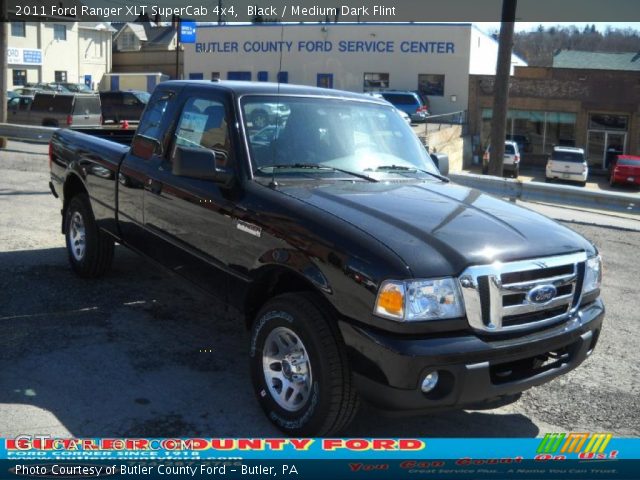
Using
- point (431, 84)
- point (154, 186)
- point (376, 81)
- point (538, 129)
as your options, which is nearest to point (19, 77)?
point (376, 81)

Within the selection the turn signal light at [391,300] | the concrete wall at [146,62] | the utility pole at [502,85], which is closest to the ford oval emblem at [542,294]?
the turn signal light at [391,300]

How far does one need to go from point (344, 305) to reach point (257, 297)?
95 centimetres

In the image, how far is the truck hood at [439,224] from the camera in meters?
3.48

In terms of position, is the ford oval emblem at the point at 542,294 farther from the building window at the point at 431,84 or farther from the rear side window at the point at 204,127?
the building window at the point at 431,84

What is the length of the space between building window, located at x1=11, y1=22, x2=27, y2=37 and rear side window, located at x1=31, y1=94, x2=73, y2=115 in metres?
33.6

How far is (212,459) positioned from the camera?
3.29m

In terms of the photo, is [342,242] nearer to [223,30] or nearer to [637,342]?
[637,342]

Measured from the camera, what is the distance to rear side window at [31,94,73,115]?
25219mm

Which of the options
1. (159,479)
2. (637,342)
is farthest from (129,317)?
(637,342)

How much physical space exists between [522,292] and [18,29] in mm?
59860

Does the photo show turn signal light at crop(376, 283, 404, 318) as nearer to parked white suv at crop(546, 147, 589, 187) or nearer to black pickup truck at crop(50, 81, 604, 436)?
black pickup truck at crop(50, 81, 604, 436)

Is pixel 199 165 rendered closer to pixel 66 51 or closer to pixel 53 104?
Result: pixel 53 104

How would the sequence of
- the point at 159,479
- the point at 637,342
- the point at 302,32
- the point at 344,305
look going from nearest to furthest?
1. the point at 159,479
2. the point at 344,305
3. the point at 637,342
4. the point at 302,32

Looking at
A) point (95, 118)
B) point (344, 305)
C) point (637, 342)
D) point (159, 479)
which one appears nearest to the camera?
point (159, 479)
